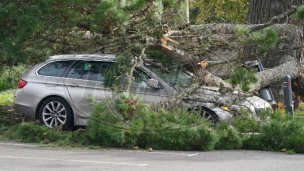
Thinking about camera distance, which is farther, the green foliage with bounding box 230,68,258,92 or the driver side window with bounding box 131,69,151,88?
the driver side window with bounding box 131,69,151,88

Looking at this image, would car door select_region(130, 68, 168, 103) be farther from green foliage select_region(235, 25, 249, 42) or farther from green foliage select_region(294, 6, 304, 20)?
green foliage select_region(294, 6, 304, 20)

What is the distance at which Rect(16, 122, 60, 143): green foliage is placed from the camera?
41.4 ft

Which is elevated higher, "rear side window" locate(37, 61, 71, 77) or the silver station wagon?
"rear side window" locate(37, 61, 71, 77)

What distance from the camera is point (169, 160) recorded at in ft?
35.2

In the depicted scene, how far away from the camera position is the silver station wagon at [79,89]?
13039mm

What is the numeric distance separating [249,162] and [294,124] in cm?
151

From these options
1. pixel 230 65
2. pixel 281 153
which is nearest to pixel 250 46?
pixel 230 65

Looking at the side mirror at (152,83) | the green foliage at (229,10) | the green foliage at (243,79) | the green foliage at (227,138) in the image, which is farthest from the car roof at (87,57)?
the green foliage at (229,10)

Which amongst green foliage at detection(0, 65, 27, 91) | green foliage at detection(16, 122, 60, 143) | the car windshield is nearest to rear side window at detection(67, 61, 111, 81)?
the car windshield

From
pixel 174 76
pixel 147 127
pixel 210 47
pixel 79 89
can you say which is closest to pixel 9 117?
pixel 79 89

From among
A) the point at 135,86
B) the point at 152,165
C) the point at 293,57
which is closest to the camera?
the point at 152,165

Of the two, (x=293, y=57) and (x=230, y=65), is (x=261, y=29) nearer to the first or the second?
(x=230, y=65)

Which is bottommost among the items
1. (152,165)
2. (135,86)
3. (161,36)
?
(152,165)

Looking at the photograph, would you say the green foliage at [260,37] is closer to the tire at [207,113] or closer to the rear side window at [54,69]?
the tire at [207,113]
